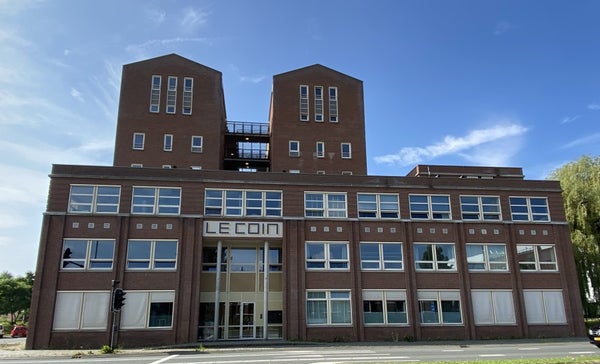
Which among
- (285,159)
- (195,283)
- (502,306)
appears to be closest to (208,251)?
(195,283)

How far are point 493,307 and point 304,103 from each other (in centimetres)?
2038

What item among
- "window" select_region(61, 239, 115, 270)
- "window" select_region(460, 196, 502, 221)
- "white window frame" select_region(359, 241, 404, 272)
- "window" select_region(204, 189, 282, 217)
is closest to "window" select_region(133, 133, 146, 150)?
"window" select_region(204, 189, 282, 217)

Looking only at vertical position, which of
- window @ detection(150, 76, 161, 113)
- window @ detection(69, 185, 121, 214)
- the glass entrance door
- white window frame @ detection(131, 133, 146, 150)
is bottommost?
the glass entrance door

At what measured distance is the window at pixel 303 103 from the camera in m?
37.4

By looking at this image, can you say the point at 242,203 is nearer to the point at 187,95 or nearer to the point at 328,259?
the point at 328,259

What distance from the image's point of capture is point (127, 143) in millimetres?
34531

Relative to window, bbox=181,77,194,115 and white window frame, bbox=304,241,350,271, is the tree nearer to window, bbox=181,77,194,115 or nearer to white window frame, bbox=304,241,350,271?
white window frame, bbox=304,241,350,271

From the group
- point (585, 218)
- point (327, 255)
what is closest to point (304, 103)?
point (327, 255)

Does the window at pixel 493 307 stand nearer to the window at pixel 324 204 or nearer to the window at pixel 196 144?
the window at pixel 324 204

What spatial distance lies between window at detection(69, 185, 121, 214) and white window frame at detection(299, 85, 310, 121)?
15513mm

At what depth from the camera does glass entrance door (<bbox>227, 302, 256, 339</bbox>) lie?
28.4 meters

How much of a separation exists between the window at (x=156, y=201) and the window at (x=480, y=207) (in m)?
18.8

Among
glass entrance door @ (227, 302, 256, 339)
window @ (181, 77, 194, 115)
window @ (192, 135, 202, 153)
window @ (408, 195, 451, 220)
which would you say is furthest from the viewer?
window @ (181, 77, 194, 115)

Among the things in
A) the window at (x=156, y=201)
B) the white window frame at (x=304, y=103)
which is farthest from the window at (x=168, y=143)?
the white window frame at (x=304, y=103)
